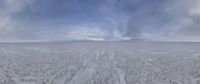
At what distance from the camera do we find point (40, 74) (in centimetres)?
2055

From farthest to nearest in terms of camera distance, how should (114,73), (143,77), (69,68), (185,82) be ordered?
(69,68) < (114,73) < (143,77) < (185,82)

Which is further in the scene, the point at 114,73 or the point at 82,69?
the point at 82,69

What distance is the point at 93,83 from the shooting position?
60.5 ft

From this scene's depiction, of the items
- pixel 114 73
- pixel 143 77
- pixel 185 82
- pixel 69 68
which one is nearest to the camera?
pixel 185 82

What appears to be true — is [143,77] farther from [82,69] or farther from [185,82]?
[82,69]

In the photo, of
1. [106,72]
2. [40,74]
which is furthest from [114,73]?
[40,74]

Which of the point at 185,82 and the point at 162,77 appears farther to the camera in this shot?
the point at 162,77

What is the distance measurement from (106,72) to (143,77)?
425 cm

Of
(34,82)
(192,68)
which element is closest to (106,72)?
(34,82)

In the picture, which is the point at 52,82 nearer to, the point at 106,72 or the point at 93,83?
the point at 93,83

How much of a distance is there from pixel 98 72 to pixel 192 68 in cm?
1111

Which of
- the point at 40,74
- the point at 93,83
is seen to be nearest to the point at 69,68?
the point at 40,74

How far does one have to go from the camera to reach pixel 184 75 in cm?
2016

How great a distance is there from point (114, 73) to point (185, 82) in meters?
7.41
